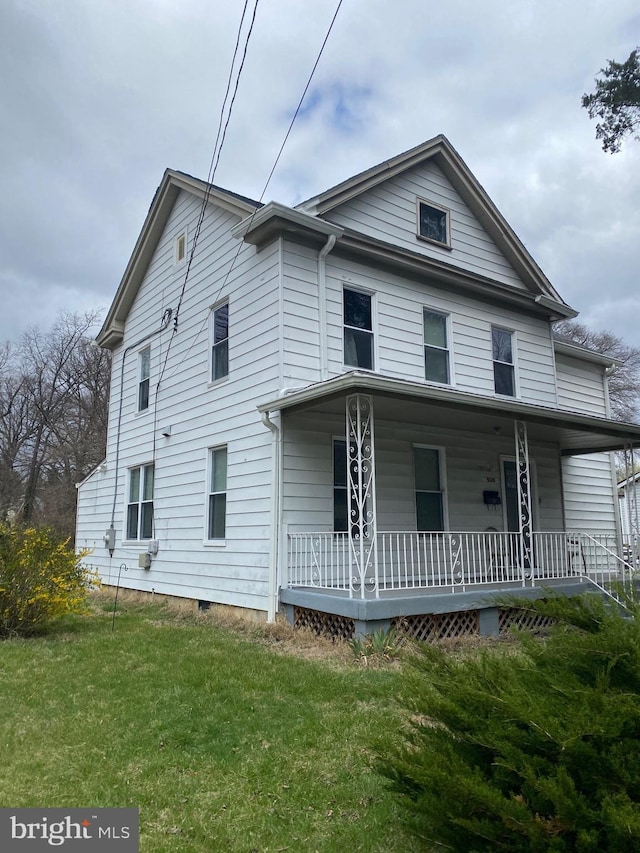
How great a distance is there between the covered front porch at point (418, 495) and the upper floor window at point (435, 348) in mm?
1060

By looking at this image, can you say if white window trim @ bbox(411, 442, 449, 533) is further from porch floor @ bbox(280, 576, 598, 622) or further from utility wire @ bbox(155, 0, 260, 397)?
utility wire @ bbox(155, 0, 260, 397)

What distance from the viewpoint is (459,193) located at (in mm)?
12461

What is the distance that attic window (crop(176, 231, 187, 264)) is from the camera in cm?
1262

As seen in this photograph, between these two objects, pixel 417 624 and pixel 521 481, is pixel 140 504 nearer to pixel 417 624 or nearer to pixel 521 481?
pixel 417 624

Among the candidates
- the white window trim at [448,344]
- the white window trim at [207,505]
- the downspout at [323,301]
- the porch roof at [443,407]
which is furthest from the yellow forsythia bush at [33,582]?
the white window trim at [448,344]

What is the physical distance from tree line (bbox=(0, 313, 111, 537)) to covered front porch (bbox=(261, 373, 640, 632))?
2070 cm

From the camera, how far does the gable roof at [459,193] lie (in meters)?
10.3

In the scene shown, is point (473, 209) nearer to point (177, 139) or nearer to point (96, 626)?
point (177, 139)

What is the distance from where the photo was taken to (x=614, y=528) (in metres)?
14.1

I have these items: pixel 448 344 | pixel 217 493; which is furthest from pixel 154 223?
pixel 448 344

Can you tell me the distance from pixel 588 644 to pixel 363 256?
876cm

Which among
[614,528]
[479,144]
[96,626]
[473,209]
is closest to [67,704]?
[96,626]

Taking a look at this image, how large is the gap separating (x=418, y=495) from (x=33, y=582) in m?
5.87

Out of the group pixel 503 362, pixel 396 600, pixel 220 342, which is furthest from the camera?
pixel 503 362
